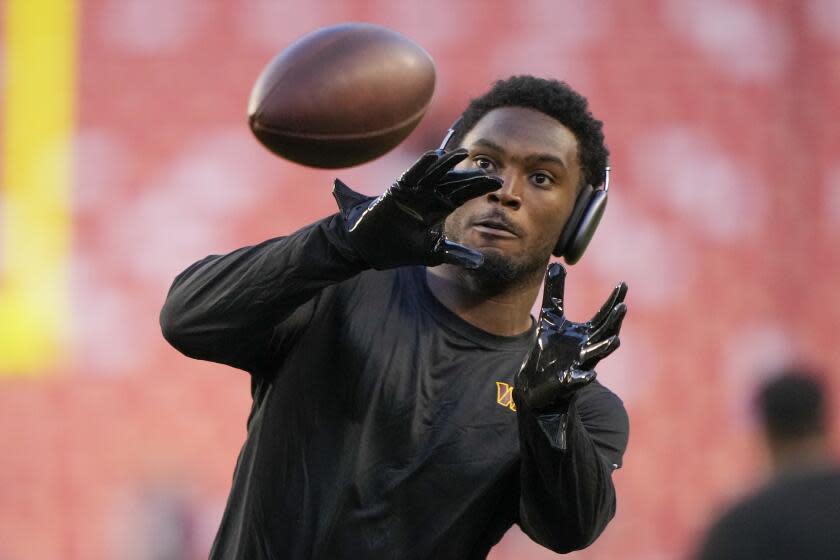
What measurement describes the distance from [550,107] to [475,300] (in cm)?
46

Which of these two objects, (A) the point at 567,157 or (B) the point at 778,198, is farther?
(B) the point at 778,198

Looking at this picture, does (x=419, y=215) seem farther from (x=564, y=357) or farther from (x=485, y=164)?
(x=485, y=164)

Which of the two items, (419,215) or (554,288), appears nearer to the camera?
(419,215)

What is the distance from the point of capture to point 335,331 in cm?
260

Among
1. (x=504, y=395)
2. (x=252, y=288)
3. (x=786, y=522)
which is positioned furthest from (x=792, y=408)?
(x=252, y=288)

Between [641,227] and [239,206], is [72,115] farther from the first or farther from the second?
[641,227]

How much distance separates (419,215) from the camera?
2.28 m

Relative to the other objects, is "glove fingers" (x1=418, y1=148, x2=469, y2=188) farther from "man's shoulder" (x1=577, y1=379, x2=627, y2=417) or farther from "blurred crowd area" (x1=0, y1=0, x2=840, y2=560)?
"blurred crowd area" (x1=0, y1=0, x2=840, y2=560)

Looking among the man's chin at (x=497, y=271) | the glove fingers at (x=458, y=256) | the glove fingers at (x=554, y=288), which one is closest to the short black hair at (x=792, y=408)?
the glove fingers at (x=554, y=288)

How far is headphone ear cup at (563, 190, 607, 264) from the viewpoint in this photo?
9.31 ft

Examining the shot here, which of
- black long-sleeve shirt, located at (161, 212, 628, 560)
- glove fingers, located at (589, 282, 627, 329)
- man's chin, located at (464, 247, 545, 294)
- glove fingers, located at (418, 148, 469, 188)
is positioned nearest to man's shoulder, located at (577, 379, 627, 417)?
black long-sleeve shirt, located at (161, 212, 628, 560)

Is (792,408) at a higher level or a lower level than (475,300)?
lower

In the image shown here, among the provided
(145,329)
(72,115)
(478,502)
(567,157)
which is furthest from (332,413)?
(72,115)

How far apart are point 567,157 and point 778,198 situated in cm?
442
